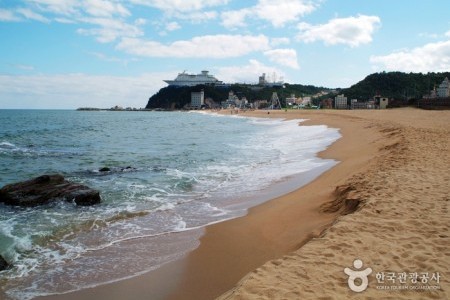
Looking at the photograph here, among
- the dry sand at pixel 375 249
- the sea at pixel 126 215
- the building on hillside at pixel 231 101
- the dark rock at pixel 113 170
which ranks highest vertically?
the building on hillside at pixel 231 101

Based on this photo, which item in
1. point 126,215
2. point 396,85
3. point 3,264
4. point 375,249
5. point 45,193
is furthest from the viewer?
point 396,85

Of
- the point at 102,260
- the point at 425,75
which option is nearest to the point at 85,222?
the point at 102,260

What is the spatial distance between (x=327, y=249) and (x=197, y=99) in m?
191

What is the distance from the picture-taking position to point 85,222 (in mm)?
Result: 8812

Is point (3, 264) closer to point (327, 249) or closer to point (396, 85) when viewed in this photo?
point (327, 249)

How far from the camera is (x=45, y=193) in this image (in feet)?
36.0

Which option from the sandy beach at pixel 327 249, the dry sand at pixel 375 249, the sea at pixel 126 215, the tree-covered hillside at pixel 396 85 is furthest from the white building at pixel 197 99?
the dry sand at pixel 375 249

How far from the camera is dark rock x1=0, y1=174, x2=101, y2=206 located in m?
10.5

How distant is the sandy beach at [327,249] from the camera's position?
4.21 m

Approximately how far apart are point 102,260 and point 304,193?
19.6 ft

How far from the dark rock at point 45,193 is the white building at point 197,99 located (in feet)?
596

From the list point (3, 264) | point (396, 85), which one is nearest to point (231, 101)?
point (396, 85)

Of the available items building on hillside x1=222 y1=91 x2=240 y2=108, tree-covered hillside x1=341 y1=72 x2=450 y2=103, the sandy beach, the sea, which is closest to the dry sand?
the sandy beach

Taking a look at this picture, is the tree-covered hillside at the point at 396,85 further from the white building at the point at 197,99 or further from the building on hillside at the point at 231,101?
the white building at the point at 197,99
